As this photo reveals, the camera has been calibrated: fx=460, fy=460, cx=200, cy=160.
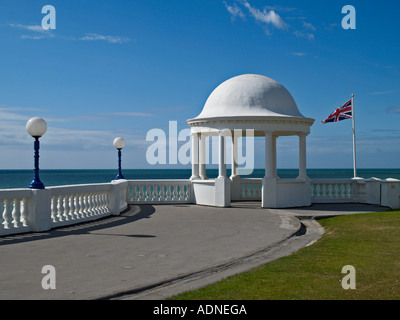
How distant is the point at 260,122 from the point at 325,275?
11.9 meters

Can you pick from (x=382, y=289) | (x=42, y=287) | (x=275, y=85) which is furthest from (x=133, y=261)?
(x=275, y=85)

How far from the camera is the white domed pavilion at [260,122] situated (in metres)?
18.7

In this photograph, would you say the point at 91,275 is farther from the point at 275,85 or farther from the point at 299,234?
the point at 275,85

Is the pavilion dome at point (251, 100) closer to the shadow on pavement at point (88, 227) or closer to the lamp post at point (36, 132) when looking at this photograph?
the shadow on pavement at point (88, 227)

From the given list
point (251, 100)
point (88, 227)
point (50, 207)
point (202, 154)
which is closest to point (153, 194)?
point (202, 154)

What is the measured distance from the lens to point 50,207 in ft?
39.7

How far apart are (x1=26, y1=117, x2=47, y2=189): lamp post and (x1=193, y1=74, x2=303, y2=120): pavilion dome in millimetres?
8504

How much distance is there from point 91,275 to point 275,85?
1440cm

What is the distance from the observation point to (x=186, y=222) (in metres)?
14.2

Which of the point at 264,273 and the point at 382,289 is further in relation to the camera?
the point at 264,273
